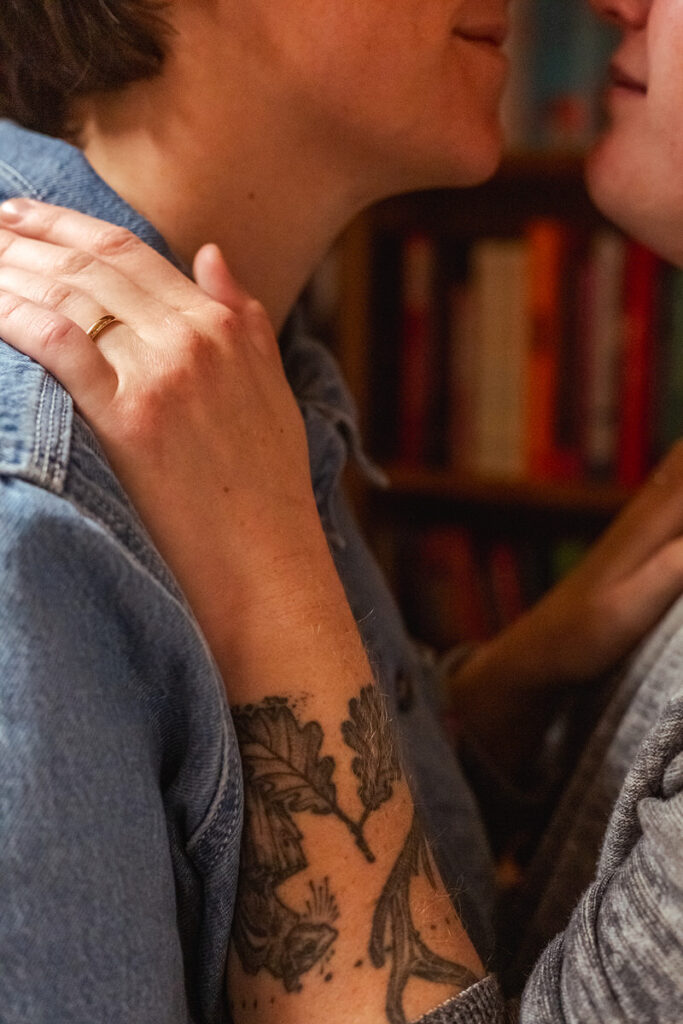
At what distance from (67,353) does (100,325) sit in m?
0.05

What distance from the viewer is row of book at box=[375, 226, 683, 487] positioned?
1.65 m

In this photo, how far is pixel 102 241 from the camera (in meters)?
0.68

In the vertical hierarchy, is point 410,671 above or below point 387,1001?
below

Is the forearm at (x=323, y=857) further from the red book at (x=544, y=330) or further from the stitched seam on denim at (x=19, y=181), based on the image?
the red book at (x=544, y=330)

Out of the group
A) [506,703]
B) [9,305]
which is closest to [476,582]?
[506,703]

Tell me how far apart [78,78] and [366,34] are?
24 cm

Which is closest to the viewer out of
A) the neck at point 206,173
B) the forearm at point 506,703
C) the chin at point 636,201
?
the neck at point 206,173

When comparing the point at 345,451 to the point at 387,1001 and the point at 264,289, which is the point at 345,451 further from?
the point at 387,1001

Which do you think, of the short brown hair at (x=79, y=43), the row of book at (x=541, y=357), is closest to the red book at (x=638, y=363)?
the row of book at (x=541, y=357)

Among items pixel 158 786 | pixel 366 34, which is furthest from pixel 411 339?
pixel 158 786

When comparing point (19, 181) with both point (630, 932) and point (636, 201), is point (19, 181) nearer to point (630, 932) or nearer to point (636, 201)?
point (636, 201)

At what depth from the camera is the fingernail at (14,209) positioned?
70 centimetres

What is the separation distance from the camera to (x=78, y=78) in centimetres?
79

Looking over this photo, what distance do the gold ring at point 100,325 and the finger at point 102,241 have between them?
54mm
